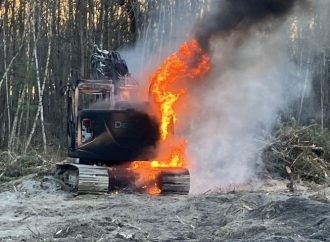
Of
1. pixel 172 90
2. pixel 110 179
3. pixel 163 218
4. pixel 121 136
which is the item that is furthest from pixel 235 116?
pixel 163 218

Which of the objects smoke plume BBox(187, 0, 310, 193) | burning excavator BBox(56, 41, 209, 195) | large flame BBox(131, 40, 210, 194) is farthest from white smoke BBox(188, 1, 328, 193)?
burning excavator BBox(56, 41, 209, 195)

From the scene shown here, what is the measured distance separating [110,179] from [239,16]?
14.7ft

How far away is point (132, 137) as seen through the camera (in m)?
12.1

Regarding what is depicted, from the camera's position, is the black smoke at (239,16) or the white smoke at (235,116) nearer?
the black smoke at (239,16)

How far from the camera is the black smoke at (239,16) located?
11.9m

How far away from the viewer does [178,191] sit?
1177 cm

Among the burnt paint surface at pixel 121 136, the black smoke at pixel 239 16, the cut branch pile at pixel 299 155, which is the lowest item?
the cut branch pile at pixel 299 155

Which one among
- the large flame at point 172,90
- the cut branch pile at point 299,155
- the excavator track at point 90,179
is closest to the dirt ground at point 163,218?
the excavator track at point 90,179

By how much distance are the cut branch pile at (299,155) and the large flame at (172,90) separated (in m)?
3.22

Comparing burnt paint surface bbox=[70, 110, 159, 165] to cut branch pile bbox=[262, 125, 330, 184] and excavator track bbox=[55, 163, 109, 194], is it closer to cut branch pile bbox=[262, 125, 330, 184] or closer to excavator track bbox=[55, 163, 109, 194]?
excavator track bbox=[55, 163, 109, 194]

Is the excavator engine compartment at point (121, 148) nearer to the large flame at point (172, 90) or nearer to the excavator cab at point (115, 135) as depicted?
the excavator cab at point (115, 135)

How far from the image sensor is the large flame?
12.3 metres

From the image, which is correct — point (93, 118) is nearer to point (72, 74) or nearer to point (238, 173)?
point (238, 173)

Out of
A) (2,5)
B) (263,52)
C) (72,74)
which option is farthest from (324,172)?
(2,5)
